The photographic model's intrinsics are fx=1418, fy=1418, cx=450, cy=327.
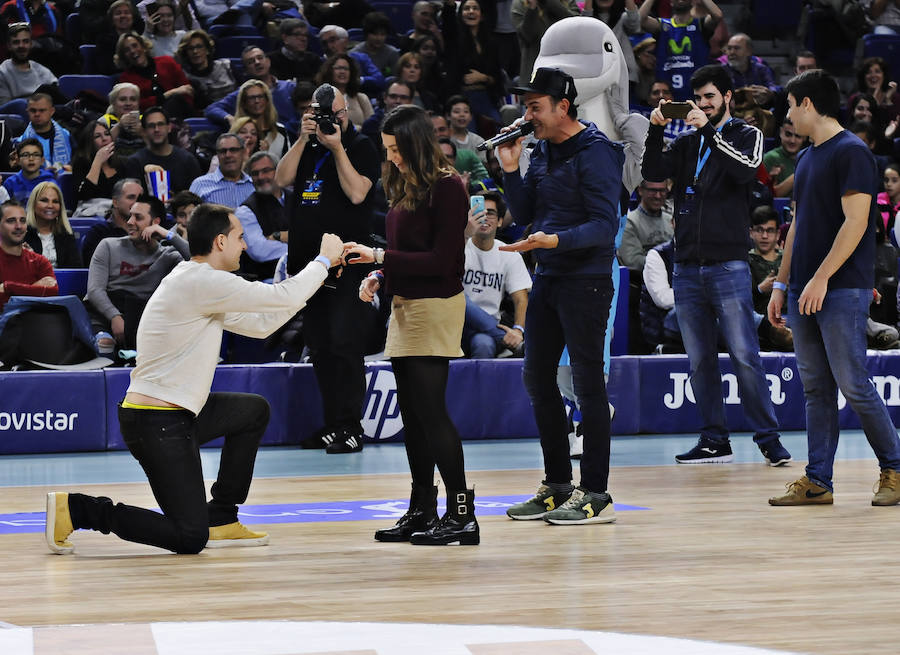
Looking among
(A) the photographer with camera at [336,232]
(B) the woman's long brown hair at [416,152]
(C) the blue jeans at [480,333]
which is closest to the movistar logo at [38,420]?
(A) the photographer with camera at [336,232]

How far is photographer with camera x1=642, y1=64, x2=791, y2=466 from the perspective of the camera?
7.24 m

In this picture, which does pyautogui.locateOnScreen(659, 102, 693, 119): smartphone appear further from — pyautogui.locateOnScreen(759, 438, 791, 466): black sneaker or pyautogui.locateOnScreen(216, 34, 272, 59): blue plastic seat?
pyautogui.locateOnScreen(216, 34, 272, 59): blue plastic seat

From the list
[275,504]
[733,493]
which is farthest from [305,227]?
[733,493]

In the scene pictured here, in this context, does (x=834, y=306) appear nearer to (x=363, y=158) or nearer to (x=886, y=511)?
(x=886, y=511)

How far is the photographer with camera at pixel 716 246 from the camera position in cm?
724

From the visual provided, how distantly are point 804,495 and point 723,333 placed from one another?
169cm

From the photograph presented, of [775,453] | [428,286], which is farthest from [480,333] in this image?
[428,286]

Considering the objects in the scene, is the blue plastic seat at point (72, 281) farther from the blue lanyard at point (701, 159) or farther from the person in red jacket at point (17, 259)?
the blue lanyard at point (701, 159)

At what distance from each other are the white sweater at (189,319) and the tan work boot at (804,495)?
2.28 metres

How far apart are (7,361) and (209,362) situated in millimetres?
3944

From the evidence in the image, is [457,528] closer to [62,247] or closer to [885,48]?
[62,247]

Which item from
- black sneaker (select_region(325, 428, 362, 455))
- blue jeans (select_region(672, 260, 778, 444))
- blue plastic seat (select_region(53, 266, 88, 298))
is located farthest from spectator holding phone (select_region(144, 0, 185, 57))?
blue jeans (select_region(672, 260, 778, 444))

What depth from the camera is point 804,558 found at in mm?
4613

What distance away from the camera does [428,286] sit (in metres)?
4.93
